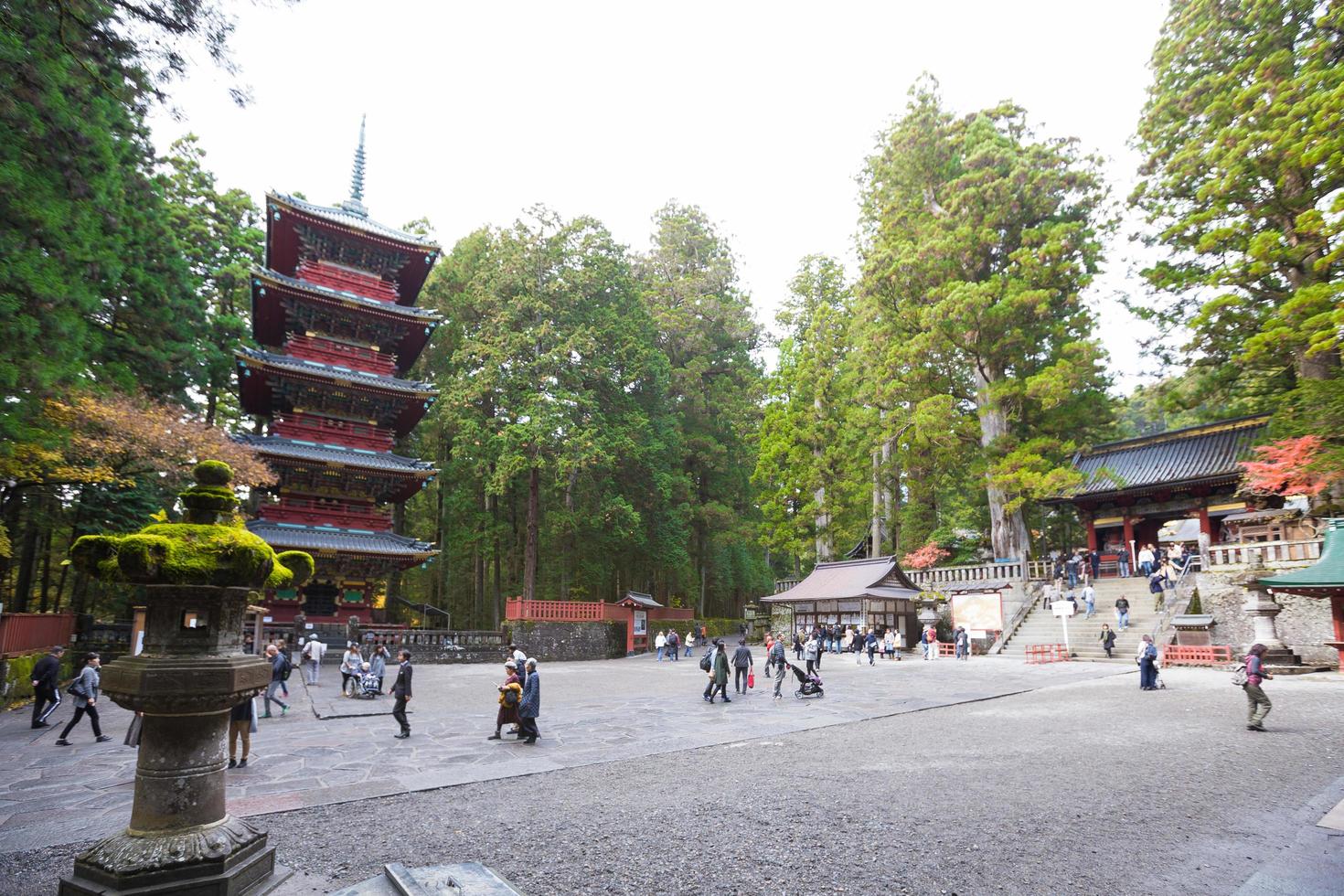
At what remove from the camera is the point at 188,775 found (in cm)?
387

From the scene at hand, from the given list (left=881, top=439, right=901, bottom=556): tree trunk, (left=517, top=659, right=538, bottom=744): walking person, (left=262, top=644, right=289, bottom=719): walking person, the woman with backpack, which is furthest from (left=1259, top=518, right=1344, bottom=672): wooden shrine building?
(left=262, top=644, right=289, bottom=719): walking person

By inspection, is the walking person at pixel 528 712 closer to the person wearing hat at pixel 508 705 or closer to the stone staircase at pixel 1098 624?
the person wearing hat at pixel 508 705

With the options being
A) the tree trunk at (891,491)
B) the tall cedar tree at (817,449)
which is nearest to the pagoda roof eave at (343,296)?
the tall cedar tree at (817,449)

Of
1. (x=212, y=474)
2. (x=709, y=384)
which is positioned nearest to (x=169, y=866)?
(x=212, y=474)

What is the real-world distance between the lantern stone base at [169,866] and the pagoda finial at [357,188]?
28.6 meters

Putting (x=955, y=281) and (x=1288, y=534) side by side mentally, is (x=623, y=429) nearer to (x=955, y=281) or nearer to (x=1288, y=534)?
(x=955, y=281)

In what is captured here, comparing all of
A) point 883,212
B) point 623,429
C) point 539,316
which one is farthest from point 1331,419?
point 539,316

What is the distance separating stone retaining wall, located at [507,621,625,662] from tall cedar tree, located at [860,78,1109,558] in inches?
608

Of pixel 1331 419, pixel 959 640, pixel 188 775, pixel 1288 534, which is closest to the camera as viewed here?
pixel 188 775

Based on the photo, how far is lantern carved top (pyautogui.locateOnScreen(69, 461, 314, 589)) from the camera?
156 inches

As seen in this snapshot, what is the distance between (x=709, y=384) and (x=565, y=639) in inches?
724

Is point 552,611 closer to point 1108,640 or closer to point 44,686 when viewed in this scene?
Result: point 44,686

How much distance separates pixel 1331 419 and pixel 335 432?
2860 centimetres

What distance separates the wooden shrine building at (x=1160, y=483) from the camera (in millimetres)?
23625
